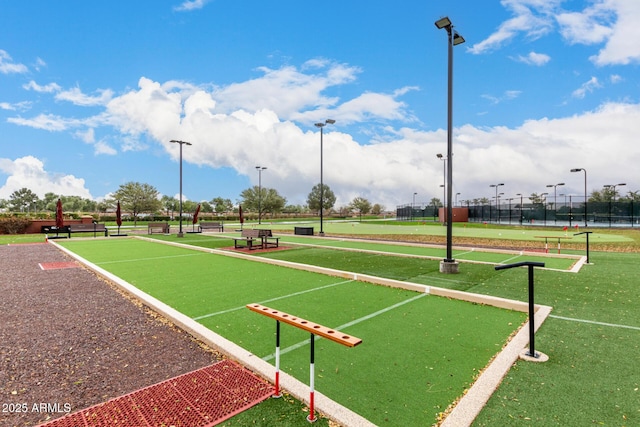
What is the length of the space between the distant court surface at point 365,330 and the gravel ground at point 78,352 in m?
0.71

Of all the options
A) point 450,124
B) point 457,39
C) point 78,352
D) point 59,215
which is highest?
point 457,39

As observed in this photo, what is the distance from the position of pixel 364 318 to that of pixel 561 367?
273cm

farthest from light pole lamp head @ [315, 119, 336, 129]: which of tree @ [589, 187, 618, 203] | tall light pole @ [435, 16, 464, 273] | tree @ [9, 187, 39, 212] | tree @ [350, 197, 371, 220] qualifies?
tree @ [9, 187, 39, 212]

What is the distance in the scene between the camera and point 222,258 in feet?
42.1

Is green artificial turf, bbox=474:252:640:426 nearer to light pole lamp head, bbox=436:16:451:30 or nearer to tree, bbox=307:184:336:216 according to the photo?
light pole lamp head, bbox=436:16:451:30

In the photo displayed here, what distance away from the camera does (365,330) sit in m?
5.01

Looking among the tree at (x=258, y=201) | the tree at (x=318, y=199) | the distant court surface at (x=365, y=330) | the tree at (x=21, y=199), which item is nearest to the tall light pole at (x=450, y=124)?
the distant court surface at (x=365, y=330)

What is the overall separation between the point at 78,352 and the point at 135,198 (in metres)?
63.9

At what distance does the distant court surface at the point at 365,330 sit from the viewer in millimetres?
3316

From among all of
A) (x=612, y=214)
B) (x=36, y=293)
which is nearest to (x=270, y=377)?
(x=36, y=293)

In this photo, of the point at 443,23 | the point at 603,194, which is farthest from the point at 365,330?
the point at 603,194

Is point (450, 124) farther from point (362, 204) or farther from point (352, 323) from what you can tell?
point (362, 204)

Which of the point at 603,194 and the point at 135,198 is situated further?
the point at 603,194

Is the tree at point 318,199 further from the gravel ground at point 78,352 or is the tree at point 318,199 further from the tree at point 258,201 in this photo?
the gravel ground at point 78,352
